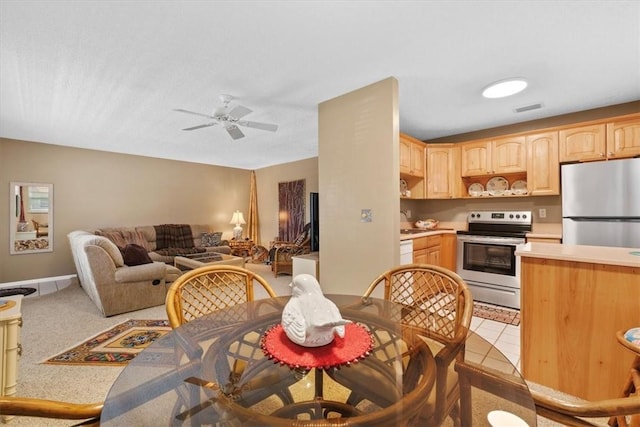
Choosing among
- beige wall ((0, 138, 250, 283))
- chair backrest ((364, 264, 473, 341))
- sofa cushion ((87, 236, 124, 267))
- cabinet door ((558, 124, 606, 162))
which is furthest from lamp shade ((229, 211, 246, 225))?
cabinet door ((558, 124, 606, 162))

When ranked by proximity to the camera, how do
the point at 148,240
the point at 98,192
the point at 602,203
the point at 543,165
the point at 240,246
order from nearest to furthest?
1. the point at 602,203
2. the point at 543,165
3. the point at 98,192
4. the point at 148,240
5. the point at 240,246

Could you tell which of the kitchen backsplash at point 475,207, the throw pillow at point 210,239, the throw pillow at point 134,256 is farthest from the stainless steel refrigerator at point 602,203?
the throw pillow at point 210,239

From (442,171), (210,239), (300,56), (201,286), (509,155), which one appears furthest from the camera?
(210,239)

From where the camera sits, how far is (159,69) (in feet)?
8.13

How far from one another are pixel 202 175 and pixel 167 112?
352cm

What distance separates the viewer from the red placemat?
0.88 metres

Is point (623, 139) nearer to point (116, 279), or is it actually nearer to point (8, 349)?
point (8, 349)

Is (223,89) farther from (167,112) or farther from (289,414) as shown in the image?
(289,414)

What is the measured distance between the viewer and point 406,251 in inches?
123

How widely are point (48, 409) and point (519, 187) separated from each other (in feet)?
15.9

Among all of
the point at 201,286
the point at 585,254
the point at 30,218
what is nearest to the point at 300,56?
the point at 201,286

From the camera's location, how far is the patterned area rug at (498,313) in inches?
118

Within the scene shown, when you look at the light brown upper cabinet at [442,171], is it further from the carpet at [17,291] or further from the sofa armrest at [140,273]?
the carpet at [17,291]

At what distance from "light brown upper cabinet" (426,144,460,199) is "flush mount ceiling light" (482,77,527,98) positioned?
1277mm
